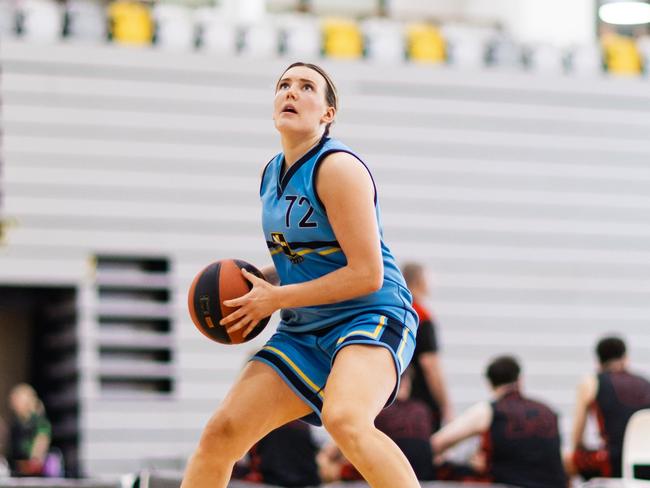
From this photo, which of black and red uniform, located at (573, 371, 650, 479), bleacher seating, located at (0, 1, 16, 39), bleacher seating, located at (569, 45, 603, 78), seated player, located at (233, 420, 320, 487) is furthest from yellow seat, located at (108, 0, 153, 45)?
black and red uniform, located at (573, 371, 650, 479)

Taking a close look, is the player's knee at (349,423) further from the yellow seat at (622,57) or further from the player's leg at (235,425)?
the yellow seat at (622,57)

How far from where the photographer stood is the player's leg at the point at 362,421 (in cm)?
325

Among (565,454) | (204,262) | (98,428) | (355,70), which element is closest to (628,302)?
(355,70)

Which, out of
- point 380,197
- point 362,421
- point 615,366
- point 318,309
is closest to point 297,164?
point 318,309

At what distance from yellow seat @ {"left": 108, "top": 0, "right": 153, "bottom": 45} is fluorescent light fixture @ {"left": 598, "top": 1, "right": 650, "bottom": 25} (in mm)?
5066

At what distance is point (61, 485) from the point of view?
5871 mm

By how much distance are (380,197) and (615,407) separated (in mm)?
7607

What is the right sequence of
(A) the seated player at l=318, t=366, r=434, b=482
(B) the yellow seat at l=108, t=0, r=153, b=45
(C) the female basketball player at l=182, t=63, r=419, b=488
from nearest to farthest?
(C) the female basketball player at l=182, t=63, r=419, b=488
(A) the seated player at l=318, t=366, r=434, b=482
(B) the yellow seat at l=108, t=0, r=153, b=45

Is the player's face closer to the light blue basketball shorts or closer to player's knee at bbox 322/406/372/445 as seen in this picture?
the light blue basketball shorts

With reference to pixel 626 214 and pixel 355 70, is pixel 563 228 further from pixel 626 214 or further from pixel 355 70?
pixel 355 70

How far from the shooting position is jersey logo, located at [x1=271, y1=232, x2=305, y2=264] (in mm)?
3613

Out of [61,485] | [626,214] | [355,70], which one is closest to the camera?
[61,485]

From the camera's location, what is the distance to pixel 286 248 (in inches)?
143

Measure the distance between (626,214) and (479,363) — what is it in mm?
2758
